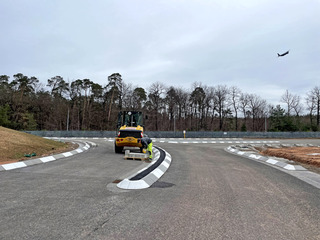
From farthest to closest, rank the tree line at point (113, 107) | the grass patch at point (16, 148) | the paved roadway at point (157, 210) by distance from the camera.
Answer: the tree line at point (113, 107) → the grass patch at point (16, 148) → the paved roadway at point (157, 210)

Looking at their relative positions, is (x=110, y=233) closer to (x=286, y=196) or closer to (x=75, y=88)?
(x=286, y=196)

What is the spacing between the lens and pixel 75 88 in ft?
191

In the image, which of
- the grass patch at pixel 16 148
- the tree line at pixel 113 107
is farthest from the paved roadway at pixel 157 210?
the tree line at pixel 113 107

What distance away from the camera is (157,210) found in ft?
12.0

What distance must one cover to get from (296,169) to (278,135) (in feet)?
125

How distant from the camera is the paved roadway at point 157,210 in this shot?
2.82m

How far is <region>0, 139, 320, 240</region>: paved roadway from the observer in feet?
9.25

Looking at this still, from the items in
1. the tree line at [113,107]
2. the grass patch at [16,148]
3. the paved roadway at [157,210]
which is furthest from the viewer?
the tree line at [113,107]

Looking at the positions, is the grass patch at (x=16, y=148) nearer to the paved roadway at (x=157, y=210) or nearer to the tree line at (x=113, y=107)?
the paved roadway at (x=157, y=210)

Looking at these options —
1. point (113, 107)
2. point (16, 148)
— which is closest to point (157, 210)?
point (16, 148)

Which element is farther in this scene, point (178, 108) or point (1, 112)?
point (178, 108)

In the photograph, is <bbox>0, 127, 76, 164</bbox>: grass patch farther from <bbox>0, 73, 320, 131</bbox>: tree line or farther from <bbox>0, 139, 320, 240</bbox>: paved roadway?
<bbox>0, 73, 320, 131</bbox>: tree line

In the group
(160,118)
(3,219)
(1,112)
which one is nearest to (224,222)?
(3,219)

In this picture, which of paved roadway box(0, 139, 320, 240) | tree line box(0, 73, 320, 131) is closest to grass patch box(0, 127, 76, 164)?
paved roadway box(0, 139, 320, 240)
